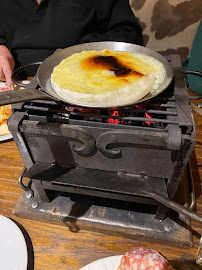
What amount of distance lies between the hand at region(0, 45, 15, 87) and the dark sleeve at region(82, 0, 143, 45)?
2.85 ft

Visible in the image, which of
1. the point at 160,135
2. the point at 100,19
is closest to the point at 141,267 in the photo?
the point at 160,135

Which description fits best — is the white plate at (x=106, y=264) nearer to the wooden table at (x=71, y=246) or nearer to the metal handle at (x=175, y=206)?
the wooden table at (x=71, y=246)

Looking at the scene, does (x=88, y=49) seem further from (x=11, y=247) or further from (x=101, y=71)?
(x=11, y=247)

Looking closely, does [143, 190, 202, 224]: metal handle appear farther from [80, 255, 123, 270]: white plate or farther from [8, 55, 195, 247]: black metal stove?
[80, 255, 123, 270]: white plate

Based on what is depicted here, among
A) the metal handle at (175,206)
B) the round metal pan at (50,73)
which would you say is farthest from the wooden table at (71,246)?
the round metal pan at (50,73)

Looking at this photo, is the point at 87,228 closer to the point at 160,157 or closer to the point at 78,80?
the point at 160,157

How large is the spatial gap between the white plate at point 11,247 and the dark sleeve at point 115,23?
203 cm

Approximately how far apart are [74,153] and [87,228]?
624 millimetres

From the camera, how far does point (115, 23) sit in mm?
2303

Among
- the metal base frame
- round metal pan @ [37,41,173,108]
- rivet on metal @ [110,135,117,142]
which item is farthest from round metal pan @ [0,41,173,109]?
the metal base frame

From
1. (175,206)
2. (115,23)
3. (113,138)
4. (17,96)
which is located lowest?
(175,206)

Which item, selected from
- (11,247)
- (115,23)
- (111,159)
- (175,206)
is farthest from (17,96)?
(115,23)

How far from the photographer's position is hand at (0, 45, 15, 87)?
2.14m

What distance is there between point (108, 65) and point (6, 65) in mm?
1482
